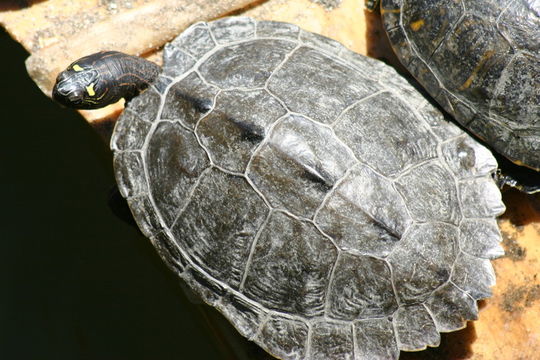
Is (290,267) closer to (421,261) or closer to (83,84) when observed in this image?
(421,261)

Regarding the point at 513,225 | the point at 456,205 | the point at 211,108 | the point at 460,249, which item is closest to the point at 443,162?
the point at 456,205

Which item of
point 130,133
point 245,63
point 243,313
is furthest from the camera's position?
point 130,133

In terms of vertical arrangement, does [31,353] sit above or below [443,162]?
below

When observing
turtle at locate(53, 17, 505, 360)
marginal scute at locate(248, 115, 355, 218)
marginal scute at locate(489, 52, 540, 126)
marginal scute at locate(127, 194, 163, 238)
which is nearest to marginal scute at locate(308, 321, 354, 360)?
turtle at locate(53, 17, 505, 360)

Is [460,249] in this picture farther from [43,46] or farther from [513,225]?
[43,46]

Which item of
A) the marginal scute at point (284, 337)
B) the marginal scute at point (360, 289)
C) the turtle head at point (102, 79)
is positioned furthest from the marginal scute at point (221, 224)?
the turtle head at point (102, 79)

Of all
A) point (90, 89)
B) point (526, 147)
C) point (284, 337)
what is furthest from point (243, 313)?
point (526, 147)
